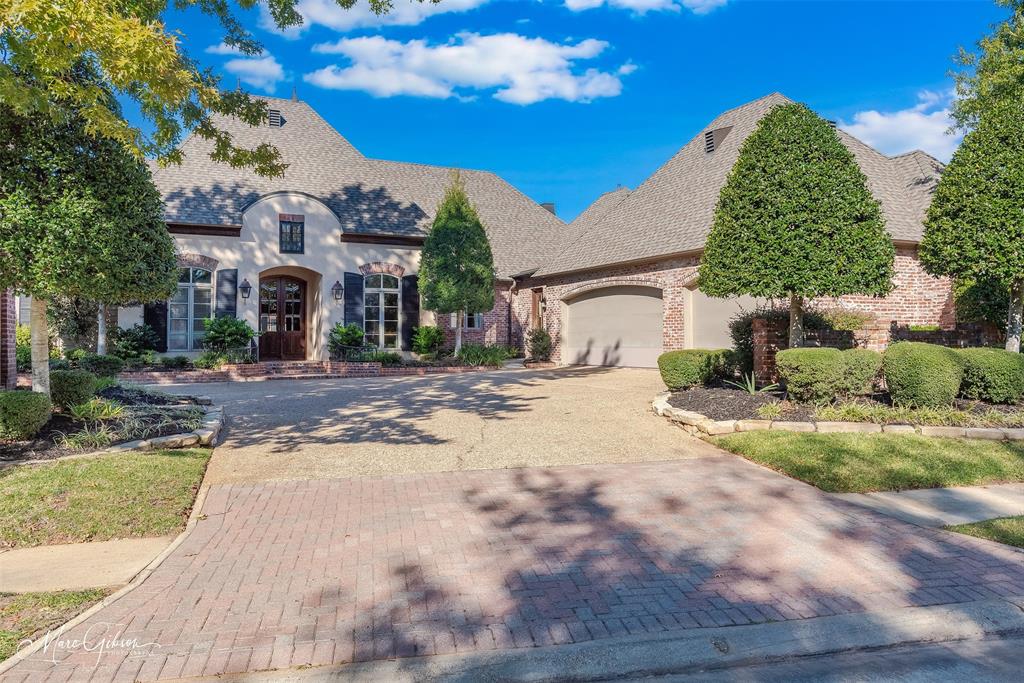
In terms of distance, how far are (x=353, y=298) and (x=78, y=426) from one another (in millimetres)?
12704

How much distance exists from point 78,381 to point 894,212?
16561 millimetres

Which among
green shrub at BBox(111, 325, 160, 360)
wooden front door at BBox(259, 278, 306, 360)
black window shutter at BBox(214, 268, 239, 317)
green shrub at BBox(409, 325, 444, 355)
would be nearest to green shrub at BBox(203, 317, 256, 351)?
black window shutter at BBox(214, 268, 239, 317)

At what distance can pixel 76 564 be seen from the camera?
418 centimetres

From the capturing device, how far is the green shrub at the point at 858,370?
27.5 feet

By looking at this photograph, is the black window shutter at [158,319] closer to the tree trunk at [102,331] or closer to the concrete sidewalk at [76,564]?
the tree trunk at [102,331]

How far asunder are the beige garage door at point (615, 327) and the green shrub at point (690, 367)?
6.40 meters

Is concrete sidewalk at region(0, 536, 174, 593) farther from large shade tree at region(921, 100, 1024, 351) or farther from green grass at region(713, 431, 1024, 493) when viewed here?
large shade tree at region(921, 100, 1024, 351)

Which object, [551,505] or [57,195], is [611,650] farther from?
[57,195]

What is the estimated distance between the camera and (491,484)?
19.6 feet

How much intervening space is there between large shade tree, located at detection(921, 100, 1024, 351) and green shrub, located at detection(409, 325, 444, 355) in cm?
1365

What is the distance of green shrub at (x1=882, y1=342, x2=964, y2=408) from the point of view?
8.07 m

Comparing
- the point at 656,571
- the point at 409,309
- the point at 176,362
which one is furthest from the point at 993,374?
the point at 176,362

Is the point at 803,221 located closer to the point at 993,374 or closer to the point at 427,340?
the point at 993,374

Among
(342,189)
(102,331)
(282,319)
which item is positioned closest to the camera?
(102,331)
